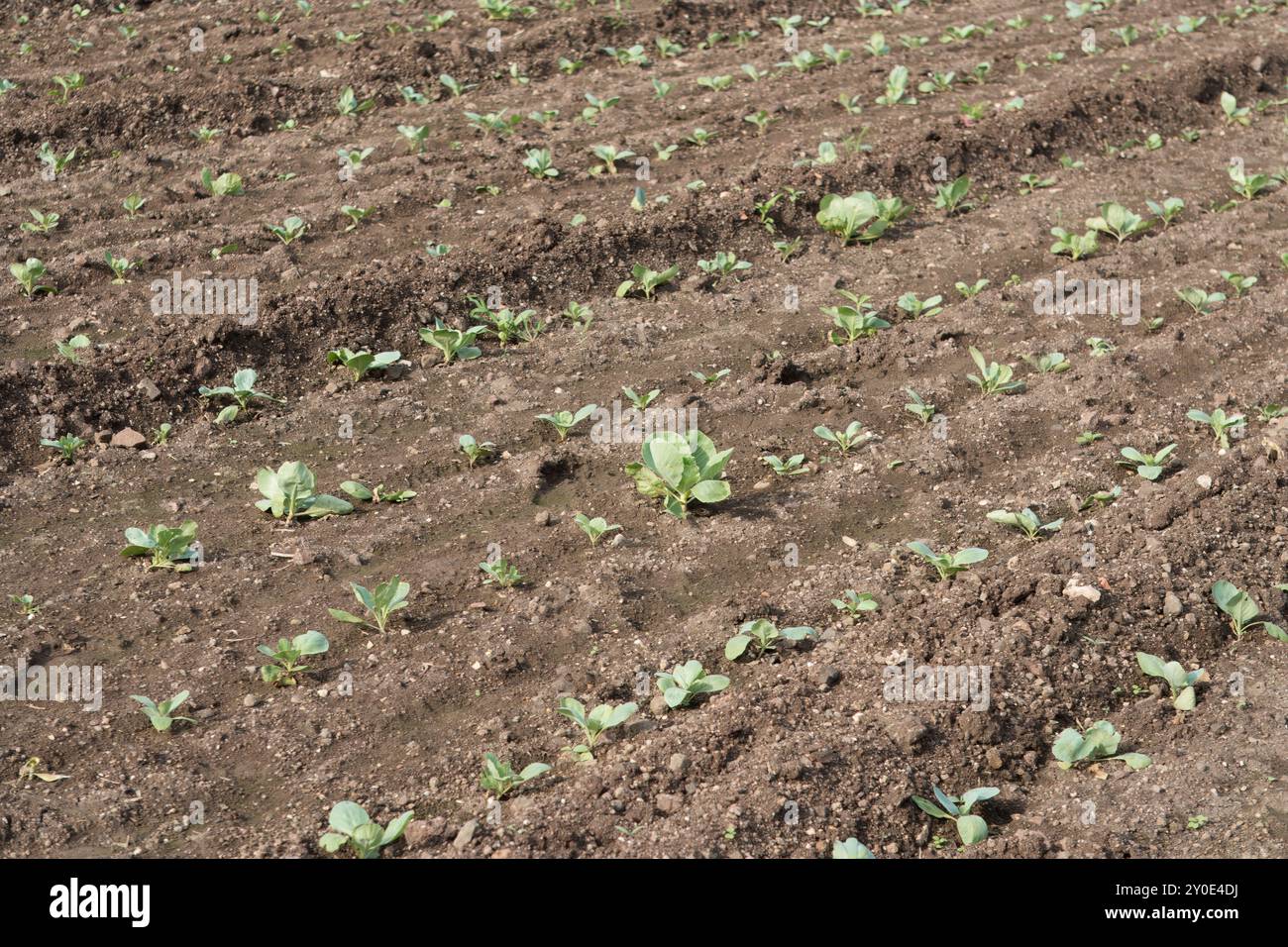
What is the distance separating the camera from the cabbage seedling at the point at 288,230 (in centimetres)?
629

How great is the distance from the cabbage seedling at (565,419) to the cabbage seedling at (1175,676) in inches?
A: 88.6

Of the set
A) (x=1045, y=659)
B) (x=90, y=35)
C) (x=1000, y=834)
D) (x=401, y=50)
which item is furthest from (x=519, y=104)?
(x=1000, y=834)

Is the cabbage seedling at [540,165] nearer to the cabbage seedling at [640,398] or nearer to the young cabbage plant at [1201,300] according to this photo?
the cabbage seedling at [640,398]

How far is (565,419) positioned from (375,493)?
79 cm

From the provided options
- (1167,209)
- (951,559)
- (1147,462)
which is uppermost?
(1167,209)

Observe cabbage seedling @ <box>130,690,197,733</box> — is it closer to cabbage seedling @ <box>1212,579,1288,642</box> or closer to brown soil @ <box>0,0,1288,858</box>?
brown soil @ <box>0,0,1288,858</box>

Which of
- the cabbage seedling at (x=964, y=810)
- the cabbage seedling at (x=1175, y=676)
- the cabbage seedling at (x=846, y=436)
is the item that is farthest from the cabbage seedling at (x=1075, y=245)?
the cabbage seedling at (x=964, y=810)

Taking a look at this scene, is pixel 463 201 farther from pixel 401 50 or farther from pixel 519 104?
pixel 401 50

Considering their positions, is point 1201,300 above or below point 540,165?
below

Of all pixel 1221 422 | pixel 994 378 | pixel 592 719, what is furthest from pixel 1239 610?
pixel 592 719

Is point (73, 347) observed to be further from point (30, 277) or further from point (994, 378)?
point (994, 378)

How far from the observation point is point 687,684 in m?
3.71

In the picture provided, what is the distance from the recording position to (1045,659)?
12.6ft

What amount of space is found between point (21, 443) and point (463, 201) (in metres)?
2.67
